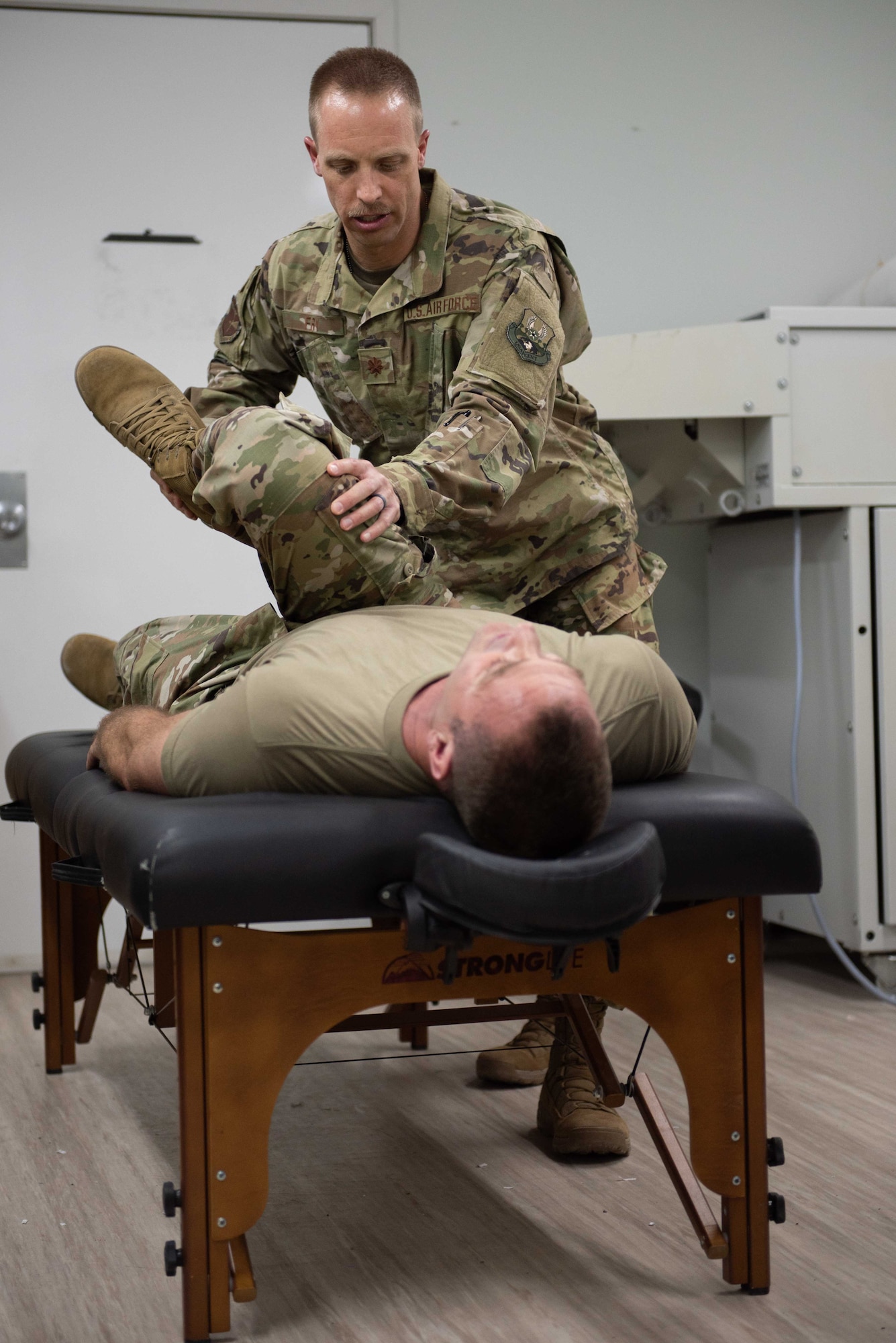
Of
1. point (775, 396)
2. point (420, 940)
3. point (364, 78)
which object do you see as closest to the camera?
point (420, 940)

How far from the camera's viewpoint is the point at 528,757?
1003 millimetres

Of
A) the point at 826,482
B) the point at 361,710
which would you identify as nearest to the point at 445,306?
the point at 361,710

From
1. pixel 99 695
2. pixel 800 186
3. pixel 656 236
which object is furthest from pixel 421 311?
pixel 800 186

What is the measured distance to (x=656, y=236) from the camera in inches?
112

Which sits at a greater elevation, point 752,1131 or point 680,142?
point 680,142

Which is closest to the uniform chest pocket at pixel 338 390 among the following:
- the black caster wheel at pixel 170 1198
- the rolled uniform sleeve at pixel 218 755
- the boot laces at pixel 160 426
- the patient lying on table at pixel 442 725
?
the boot laces at pixel 160 426

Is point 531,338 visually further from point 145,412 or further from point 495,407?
point 145,412

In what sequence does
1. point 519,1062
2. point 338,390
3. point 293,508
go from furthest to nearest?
point 519,1062 → point 338,390 → point 293,508

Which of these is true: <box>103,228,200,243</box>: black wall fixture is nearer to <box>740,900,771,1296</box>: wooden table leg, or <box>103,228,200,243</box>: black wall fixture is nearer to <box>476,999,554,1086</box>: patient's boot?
<box>476,999,554,1086</box>: patient's boot

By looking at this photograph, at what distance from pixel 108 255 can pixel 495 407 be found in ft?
5.01

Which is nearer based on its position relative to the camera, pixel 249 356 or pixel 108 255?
pixel 249 356

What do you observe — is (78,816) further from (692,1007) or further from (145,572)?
(145,572)

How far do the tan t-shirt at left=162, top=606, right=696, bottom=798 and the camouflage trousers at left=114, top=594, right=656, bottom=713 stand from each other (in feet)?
1.01

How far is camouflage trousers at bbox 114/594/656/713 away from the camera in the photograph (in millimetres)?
1629
